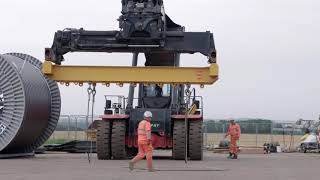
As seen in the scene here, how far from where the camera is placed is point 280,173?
17.4m

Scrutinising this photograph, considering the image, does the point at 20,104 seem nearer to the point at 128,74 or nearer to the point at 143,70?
the point at 128,74

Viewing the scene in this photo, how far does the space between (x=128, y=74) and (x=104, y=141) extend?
3.63 meters

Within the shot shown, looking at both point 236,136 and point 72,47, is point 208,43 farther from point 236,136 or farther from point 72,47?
point 236,136

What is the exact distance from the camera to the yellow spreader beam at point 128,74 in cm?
1950

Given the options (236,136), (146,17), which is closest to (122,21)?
(146,17)

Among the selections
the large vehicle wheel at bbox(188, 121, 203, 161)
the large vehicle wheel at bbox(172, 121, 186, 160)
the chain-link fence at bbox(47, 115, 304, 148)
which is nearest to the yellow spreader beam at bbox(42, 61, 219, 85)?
the large vehicle wheel at bbox(172, 121, 186, 160)

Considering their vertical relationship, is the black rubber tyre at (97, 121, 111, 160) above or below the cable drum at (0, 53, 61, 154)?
below

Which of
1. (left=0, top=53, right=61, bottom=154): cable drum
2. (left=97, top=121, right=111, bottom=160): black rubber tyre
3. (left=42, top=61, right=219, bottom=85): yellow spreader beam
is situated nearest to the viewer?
(left=42, top=61, right=219, bottom=85): yellow spreader beam

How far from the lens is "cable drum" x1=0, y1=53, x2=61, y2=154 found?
2317 cm

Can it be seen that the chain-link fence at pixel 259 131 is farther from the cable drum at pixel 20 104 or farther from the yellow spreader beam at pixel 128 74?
the yellow spreader beam at pixel 128 74

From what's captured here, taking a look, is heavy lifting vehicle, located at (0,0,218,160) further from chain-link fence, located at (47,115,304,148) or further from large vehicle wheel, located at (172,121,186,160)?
chain-link fence, located at (47,115,304,148)

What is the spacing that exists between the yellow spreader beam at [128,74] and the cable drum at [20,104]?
3.83 m

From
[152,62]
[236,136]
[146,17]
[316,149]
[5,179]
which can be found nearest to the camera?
[5,179]

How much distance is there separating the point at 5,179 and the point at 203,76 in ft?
22.7
